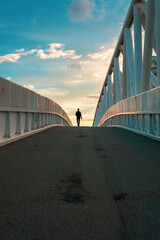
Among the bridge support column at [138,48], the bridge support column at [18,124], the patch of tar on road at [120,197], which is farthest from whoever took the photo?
the bridge support column at [138,48]

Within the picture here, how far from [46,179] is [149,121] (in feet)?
24.2

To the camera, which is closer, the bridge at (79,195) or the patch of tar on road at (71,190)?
the bridge at (79,195)

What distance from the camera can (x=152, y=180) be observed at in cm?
371

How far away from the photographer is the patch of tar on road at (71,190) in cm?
291

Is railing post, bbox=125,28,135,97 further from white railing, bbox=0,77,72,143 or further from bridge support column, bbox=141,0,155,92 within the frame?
white railing, bbox=0,77,72,143

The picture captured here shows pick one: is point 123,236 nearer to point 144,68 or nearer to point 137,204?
point 137,204

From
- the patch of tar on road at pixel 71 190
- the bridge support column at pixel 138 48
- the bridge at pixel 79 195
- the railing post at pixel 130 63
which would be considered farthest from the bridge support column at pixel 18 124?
the railing post at pixel 130 63

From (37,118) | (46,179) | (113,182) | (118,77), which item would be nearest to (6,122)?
(37,118)

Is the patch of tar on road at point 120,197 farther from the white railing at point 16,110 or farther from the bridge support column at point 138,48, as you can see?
the bridge support column at point 138,48

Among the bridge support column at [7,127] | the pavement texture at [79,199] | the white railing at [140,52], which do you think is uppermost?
the white railing at [140,52]

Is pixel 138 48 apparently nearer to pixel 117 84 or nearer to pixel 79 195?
pixel 117 84

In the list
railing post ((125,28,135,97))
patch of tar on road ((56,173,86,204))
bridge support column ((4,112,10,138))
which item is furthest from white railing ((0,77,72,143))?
railing post ((125,28,135,97))

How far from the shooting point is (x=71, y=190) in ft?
10.7

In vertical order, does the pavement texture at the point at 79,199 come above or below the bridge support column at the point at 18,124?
below
